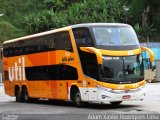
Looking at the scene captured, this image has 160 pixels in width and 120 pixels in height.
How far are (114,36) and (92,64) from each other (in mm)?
1571

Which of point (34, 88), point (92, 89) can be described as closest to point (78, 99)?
point (92, 89)

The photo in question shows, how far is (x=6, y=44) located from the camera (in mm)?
31984

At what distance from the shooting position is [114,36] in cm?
2262

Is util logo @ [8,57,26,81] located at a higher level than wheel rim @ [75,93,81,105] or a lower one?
higher

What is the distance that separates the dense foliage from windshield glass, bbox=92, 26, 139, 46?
53.9 metres

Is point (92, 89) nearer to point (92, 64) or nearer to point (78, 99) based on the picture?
point (92, 64)

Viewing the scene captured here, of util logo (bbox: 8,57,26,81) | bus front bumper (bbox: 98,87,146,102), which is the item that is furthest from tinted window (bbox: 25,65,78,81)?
bus front bumper (bbox: 98,87,146,102)

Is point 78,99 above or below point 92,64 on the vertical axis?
below

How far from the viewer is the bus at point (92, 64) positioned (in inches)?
858

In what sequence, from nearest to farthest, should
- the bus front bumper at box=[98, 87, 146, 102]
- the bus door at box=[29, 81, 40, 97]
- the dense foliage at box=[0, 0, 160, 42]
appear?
the bus front bumper at box=[98, 87, 146, 102], the bus door at box=[29, 81, 40, 97], the dense foliage at box=[0, 0, 160, 42]

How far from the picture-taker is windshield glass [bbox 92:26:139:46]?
22.3 m

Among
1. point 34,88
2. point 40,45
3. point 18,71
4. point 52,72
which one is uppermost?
point 40,45

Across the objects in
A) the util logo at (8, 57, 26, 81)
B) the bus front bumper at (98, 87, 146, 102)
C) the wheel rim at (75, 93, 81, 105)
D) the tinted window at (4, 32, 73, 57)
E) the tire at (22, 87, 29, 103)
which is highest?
the tinted window at (4, 32, 73, 57)

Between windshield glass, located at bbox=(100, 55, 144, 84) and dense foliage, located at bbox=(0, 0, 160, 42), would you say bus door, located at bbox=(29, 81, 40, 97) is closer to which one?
windshield glass, located at bbox=(100, 55, 144, 84)
